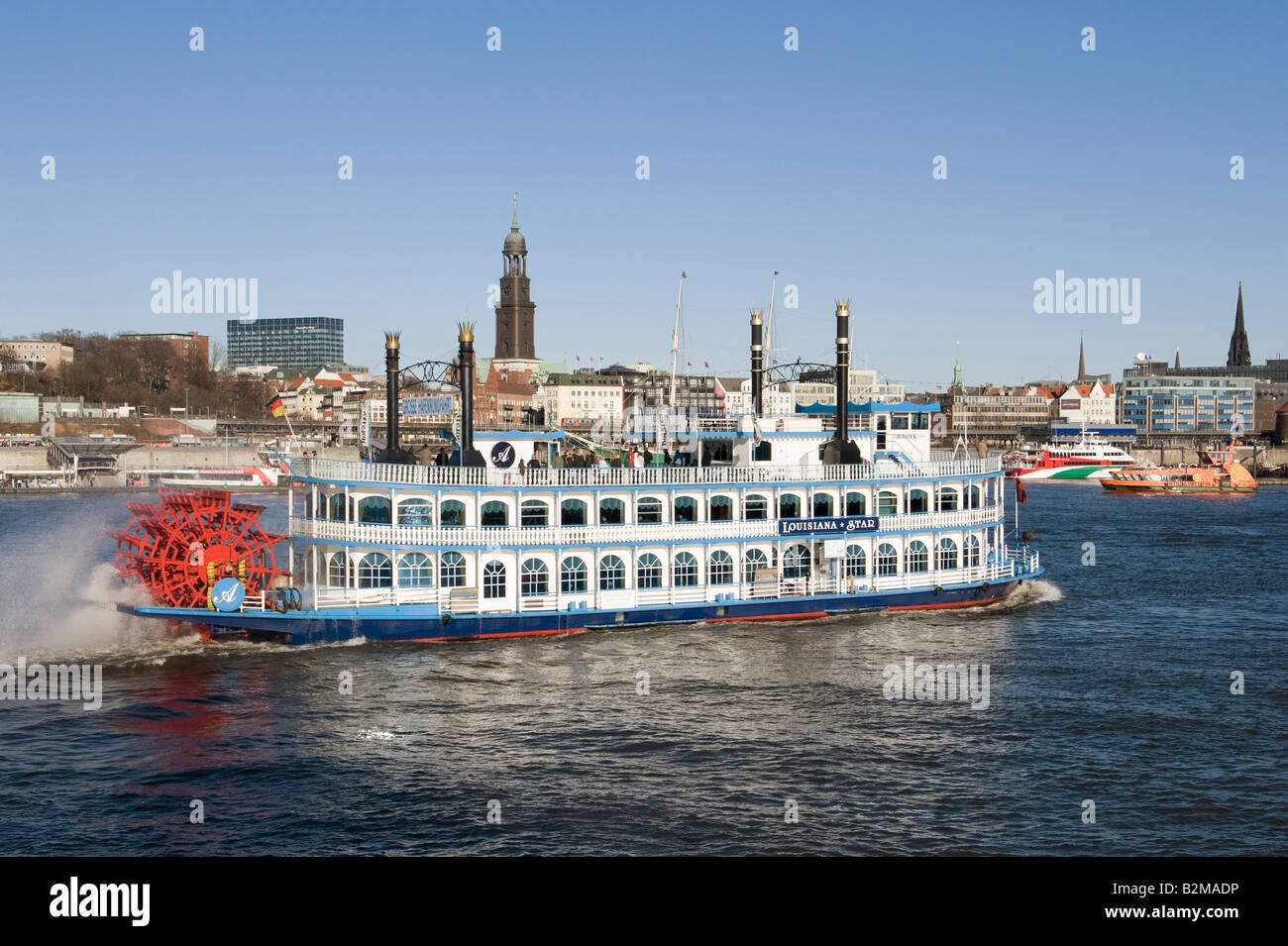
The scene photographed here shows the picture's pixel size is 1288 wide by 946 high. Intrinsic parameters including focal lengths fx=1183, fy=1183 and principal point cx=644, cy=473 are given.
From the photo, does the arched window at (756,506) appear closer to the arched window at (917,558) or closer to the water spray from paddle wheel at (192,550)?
the arched window at (917,558)

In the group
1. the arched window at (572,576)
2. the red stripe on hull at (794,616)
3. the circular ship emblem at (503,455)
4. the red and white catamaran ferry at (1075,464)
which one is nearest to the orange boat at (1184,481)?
the red and white catamaran ferry at (1075,464)

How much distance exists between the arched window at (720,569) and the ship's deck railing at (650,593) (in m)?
0.33

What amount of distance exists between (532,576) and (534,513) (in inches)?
85.5

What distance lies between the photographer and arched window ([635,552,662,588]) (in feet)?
140

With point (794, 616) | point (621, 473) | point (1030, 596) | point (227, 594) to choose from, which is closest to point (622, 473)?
point (621, 473)

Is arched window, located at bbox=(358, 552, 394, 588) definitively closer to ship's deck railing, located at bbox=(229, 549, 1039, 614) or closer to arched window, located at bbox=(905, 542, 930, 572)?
ship's deck railing, located at bbox=(229, 549, 1039, 614)

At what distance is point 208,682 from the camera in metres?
33.9

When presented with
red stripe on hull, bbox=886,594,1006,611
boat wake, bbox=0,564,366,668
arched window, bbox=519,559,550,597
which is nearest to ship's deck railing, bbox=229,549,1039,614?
arched window, bbox=519,559,550,597

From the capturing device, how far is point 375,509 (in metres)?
39.7

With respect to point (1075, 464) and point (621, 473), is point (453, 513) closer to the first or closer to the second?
point (621, 473)

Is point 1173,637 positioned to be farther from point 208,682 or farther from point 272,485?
point 272,485
